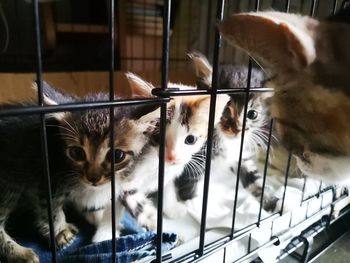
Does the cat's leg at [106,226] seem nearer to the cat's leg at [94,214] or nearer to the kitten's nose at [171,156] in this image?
the cat's leg at [94,214]

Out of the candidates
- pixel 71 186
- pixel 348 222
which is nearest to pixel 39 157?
pixel 71 186

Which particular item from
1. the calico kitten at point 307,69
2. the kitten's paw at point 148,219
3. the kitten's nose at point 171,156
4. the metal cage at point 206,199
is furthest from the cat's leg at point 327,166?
the kitten's paw at point 148,219

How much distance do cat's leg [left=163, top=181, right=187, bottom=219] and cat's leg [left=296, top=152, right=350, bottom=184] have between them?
38 centimetres

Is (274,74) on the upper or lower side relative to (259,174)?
upper

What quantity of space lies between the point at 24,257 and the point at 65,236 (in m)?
0.10

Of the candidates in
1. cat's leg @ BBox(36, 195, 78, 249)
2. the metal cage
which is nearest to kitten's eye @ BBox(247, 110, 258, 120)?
the metal cage

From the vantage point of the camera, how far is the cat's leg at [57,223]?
669 millimetres

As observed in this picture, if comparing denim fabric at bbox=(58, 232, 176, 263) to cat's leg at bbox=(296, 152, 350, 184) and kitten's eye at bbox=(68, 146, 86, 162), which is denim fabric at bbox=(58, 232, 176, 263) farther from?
cat's leg at bbox=(296, 152, 350, 184)

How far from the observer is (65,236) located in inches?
27.2

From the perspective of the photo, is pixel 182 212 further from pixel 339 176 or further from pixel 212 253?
pixel 339 176

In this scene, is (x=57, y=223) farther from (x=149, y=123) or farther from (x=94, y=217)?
(x=149, y=123)

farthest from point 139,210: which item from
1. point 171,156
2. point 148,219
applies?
point 171,156

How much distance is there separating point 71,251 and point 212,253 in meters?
0.29

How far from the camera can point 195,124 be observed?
844mm
